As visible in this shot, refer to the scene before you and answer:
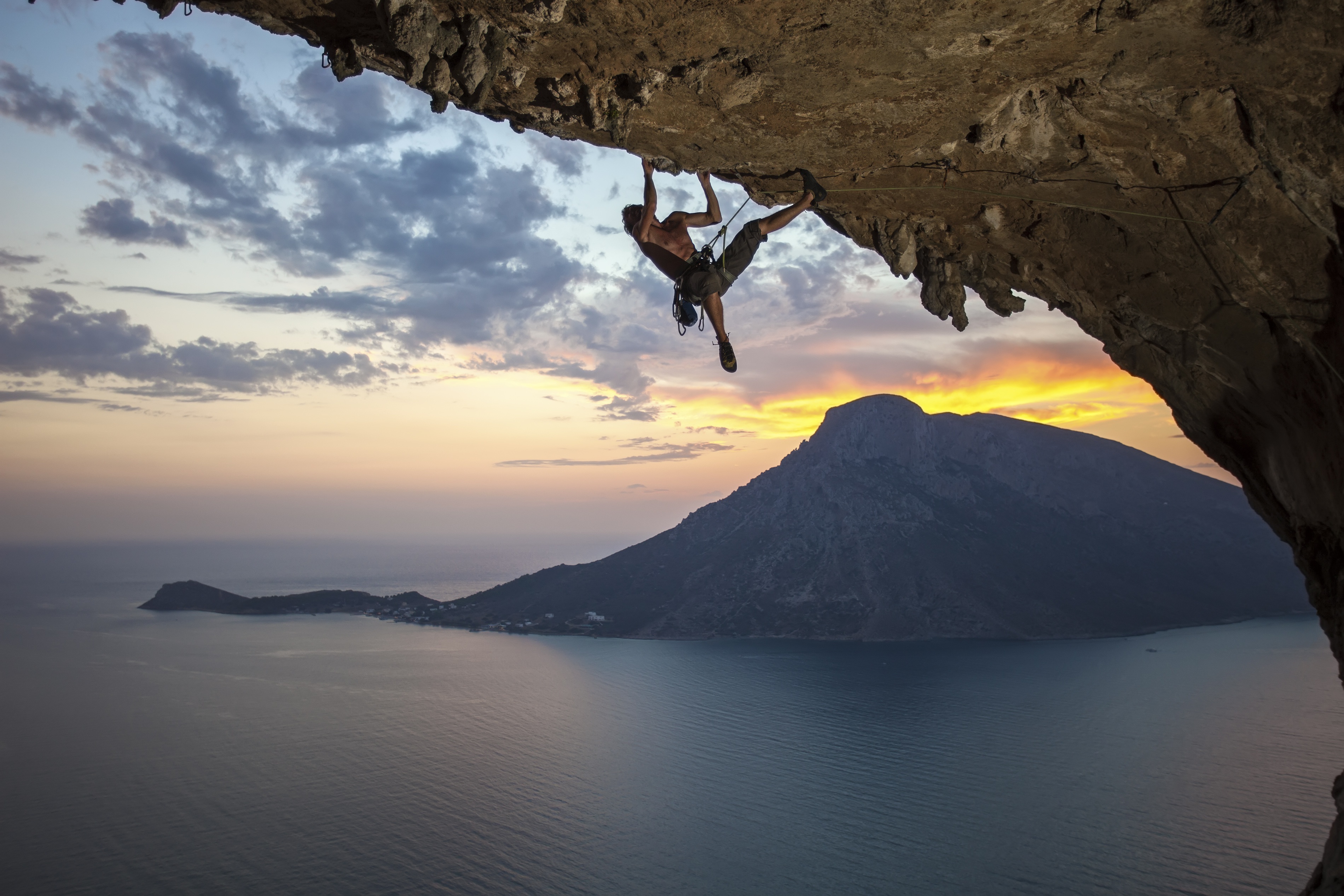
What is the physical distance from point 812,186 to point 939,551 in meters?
81.0

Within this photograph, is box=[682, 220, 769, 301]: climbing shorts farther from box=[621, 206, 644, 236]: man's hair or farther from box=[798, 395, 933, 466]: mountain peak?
box=[798, 395, 933, 466]: mountain peak

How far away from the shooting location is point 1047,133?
14.1ft

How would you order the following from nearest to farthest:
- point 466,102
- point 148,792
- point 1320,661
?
point 466,102
point 148,792
point 1320,661

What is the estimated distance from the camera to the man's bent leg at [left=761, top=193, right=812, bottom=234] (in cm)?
482

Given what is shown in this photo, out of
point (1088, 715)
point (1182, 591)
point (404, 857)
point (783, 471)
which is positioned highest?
point (783, 471)

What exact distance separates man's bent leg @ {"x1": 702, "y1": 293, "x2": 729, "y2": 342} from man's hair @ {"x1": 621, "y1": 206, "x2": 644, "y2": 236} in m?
0.74

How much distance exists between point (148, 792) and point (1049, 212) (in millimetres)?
39170

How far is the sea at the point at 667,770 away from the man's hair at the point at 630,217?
23.5 metres

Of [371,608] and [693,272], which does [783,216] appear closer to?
[693,272]

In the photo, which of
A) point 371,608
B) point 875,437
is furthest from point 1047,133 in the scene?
point 875,437

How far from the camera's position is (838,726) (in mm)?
40469

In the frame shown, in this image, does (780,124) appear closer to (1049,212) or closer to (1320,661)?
(1049,212)

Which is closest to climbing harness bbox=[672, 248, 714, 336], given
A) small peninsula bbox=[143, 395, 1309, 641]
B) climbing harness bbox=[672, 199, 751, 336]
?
climbing harness bbox=[672, 199, 751, 336]

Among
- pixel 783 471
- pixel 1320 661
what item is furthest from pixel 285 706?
pixel 1320 661
